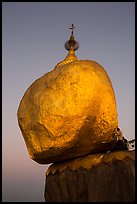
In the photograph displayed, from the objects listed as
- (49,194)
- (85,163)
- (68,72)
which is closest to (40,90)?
(68,72)

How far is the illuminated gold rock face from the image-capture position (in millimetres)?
5773

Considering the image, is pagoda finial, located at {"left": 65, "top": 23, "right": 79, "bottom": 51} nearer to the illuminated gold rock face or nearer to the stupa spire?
the stupa spire

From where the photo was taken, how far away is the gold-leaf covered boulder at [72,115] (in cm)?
577

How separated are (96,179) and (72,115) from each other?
1.13 metres

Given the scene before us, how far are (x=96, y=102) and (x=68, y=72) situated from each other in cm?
75

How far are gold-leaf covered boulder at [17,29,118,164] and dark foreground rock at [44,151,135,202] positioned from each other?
0.76ft

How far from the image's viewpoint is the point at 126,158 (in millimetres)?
5453

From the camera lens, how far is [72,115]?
18.9ft

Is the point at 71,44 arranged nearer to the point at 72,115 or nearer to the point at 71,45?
the point at 71,45

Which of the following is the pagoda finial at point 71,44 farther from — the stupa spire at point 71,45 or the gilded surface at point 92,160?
the gilded surface at point 92,160

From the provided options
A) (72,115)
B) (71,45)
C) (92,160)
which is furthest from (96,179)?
(71,45)

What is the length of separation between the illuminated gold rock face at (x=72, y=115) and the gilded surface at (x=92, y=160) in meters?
0.12

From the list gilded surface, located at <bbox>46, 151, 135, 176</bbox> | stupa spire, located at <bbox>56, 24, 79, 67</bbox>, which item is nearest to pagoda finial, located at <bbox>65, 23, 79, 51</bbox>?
stupa spire, located at <bbox>56, 24, 79, 67</bbox>

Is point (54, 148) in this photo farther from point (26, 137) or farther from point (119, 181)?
point (119, 181)
